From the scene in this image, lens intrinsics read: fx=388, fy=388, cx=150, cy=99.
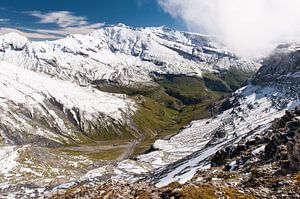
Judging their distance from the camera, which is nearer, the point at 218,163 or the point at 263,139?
the point at 263,139

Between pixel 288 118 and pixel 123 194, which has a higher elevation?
pixel 288 118

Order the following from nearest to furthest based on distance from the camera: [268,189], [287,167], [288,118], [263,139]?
1. [268,189]
2. [287,167]
3. [263,139]
4. [288,118]

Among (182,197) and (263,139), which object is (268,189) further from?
(263,139)

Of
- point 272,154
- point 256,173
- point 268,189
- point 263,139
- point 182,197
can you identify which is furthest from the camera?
point 263,139

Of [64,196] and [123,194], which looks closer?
[123,194]

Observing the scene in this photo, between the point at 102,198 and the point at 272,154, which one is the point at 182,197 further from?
the point at 272,154

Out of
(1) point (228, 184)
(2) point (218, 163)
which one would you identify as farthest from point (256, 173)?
(2) point (218, 163)

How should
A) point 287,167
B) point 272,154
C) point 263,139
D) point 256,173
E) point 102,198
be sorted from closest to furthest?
1. point 102,198
2. point 287,167
3. point 256,173
4. point 272,154
5. point 263,139

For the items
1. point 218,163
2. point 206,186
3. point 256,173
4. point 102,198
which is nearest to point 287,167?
point 256,173

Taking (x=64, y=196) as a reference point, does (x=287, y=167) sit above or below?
above
